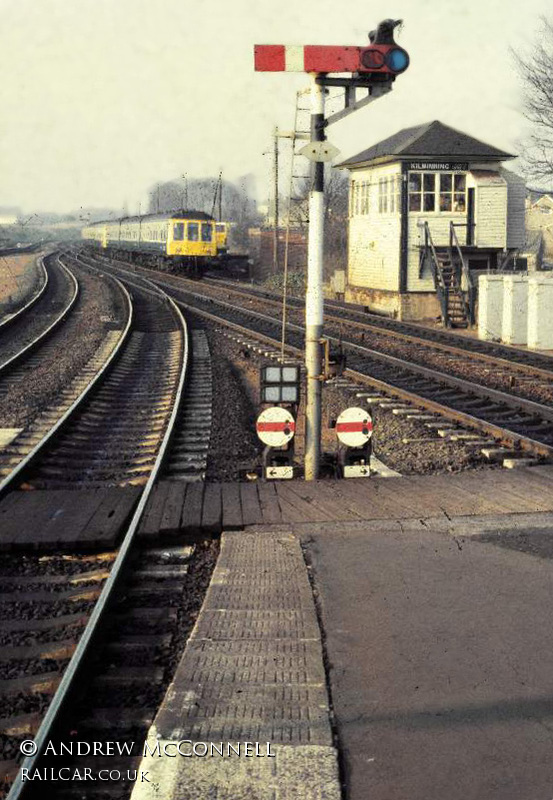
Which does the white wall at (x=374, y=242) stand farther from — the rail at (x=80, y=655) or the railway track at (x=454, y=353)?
the rail at (x=80, y=655)

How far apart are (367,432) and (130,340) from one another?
1241 cm

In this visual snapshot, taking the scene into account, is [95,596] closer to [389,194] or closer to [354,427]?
[354,427]

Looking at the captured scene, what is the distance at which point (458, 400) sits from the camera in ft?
39.8

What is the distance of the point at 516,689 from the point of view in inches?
165

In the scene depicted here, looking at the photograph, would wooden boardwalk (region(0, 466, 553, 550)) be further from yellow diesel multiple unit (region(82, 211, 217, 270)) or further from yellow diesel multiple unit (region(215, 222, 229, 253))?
yellow diesel multiple unit (region(215, 222, 229, 253))

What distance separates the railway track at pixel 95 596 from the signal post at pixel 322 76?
221cm

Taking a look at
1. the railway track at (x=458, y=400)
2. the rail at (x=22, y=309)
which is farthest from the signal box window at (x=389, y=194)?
the rail at (x=22, y=309)

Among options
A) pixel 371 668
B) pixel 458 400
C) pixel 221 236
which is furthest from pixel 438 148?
pixel 371 668

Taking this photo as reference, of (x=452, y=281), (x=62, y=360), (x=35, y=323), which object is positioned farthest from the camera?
(x=35, y=323)

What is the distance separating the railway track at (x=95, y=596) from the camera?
4.31m

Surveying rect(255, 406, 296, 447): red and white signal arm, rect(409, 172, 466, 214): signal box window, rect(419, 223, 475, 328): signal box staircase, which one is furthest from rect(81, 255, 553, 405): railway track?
rect(409, 172, 466, 214): signal box window

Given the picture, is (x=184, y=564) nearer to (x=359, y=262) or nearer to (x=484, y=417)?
(x=484, y=417)

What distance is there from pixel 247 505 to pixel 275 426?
106cm

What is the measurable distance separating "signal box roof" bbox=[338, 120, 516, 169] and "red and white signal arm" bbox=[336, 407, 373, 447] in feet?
59.1
